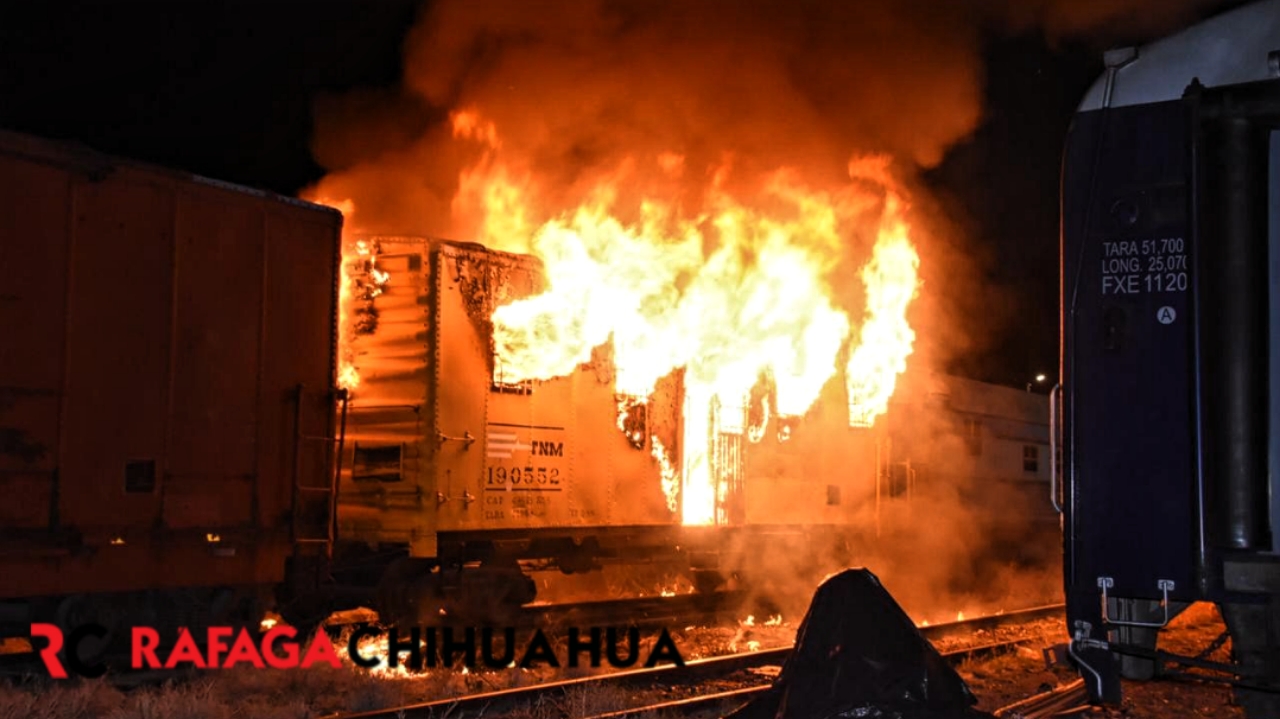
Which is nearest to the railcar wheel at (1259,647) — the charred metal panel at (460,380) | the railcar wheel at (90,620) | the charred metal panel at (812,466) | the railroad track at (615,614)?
the charred metal panel at (460,380)

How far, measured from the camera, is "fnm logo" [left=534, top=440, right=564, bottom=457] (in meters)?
13.5

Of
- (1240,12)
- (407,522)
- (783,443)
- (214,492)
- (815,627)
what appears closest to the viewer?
(1240,12)

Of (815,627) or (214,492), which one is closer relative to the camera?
(815,627)

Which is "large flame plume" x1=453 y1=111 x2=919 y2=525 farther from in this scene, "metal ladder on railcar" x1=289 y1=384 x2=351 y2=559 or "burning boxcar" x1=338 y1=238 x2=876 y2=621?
"metal ladder on railcar" x1=289 y1=384 x2=351 y2=559

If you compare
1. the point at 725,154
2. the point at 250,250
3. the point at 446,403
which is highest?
the point at 725,154

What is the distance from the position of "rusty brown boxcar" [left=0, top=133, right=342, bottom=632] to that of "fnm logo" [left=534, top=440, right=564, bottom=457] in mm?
2713

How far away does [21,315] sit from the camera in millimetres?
9297

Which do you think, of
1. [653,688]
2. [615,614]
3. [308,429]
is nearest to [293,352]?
[308,429]

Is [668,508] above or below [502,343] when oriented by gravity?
below

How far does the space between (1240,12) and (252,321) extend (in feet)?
27.4

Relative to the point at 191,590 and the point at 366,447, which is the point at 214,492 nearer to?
the point at 191,590

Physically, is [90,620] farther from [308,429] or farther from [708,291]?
[708,291]

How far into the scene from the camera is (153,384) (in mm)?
10102

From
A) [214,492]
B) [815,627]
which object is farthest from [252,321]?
[815,627]
